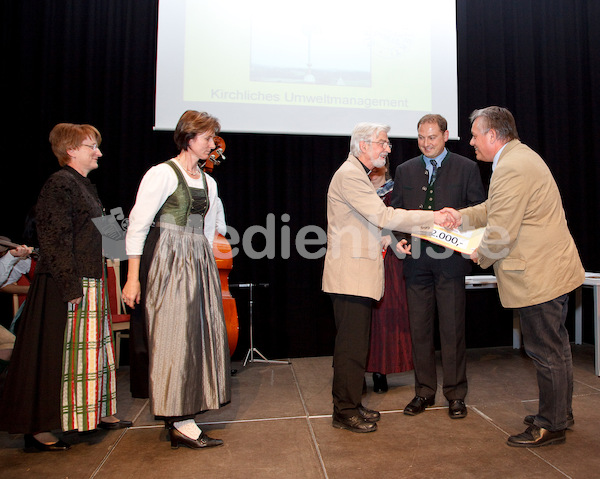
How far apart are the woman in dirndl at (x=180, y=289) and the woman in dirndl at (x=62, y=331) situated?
313 mm

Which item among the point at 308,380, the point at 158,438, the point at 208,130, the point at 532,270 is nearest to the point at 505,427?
the point at 532,270

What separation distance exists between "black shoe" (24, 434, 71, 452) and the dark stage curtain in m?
2.15

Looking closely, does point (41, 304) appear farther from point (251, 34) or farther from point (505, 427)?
point (251, 34)

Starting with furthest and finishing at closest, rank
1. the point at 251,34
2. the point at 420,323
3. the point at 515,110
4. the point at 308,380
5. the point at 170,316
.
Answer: the point at 515,110 → the point at 251,34 → the point at 308,380 → the point at 420,323 → the point at 170,316

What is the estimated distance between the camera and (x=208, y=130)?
2098 millimetres

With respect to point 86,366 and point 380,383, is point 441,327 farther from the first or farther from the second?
point 86,366

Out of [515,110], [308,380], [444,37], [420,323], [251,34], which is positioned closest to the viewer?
[420,323]

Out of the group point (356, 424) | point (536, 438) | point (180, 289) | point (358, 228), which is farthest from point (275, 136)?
point (536, 438)

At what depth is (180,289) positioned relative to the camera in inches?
78.8

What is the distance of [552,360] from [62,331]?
2247 millimetres

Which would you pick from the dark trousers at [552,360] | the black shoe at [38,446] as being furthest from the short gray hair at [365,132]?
the black shoe at [38,446]

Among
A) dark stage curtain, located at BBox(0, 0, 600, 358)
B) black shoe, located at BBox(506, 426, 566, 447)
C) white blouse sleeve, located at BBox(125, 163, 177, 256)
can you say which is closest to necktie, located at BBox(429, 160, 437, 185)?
black shoe, located at BBox(506, 426, 566, 447)

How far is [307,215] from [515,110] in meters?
2.53

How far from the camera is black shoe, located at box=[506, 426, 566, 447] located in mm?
2031
